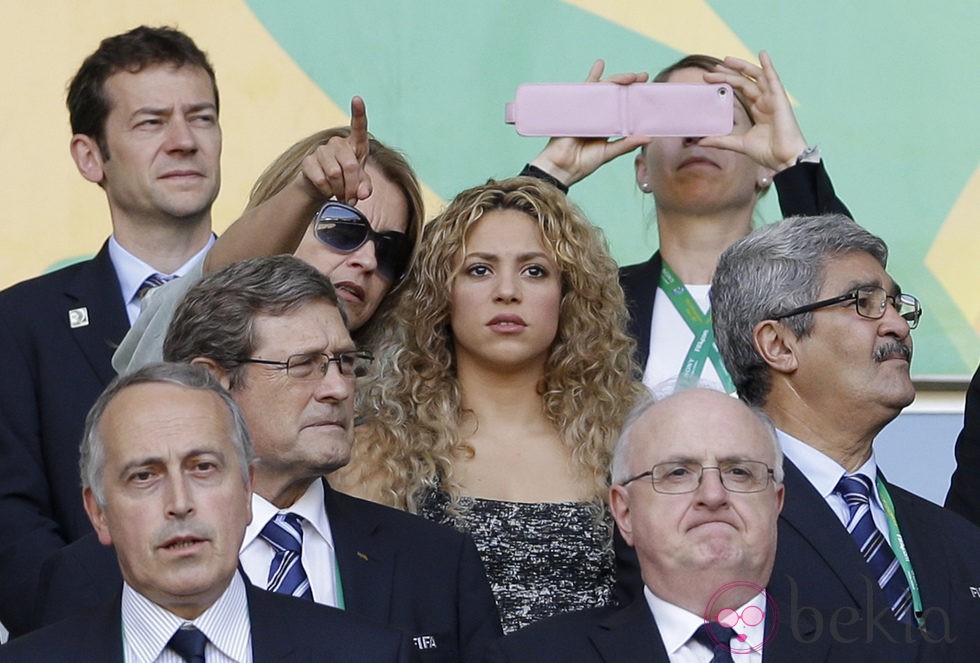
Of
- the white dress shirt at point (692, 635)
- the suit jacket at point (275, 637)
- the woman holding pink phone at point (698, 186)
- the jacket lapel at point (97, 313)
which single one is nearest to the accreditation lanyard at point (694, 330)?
the woman holding pink phone at point (698, 186)

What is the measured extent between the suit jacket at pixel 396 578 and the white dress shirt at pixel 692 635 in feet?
1.45

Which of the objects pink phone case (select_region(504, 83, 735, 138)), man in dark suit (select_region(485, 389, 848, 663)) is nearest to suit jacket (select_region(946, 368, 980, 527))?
pink phone case (select_region(504, 83, 735, 138))

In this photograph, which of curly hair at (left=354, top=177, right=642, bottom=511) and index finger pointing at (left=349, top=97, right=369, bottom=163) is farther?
curly hair at (left=354, top=177, right=642, bottom=511)

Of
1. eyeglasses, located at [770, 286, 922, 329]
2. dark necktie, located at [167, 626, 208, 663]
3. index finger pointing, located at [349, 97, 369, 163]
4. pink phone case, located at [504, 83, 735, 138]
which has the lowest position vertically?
dark necktie, located at [167, 626, 208, 663]

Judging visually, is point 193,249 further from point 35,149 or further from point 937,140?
point 937,140

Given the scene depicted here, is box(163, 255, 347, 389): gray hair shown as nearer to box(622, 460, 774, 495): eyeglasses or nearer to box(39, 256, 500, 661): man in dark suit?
box(39, 256, 500, 661): man in dark suit

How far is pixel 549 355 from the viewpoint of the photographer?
407cm

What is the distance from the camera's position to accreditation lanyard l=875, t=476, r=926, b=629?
344 centimetres

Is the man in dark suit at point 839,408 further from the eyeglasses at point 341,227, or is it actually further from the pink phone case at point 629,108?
the eyeglasses at point 341,227

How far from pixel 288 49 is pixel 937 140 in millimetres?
1856

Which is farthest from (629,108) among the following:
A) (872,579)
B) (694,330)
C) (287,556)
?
(287,556)

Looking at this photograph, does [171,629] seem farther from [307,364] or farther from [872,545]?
[872,545]

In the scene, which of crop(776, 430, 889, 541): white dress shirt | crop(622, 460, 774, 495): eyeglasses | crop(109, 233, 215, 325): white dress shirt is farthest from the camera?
crop(109, 233, 215, 325): white dress shirt

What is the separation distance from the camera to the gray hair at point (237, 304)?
3348 mm
